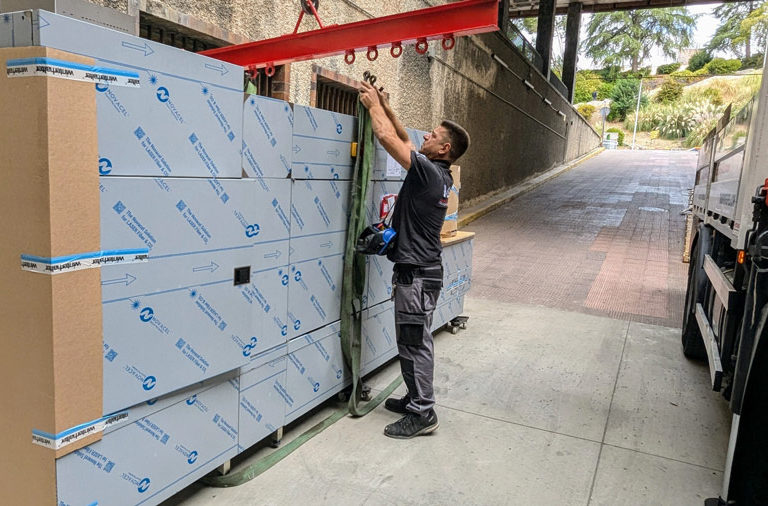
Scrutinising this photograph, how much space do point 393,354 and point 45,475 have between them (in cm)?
300

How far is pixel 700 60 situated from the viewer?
5347 cm

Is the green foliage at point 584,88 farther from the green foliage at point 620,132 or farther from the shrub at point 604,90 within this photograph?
the green foliage at point 620,132

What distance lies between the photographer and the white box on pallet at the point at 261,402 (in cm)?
309

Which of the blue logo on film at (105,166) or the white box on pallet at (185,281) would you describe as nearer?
the blue logo on film at (105,166)

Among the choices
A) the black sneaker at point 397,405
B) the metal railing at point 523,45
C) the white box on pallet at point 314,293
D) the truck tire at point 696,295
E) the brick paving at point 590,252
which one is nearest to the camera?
the white box on pallet at point 314,293

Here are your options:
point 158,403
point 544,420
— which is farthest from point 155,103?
point 544,420

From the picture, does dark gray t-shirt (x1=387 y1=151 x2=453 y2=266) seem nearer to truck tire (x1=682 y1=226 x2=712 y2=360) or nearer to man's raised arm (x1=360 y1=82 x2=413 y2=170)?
man's raised arm (x1=360 y1=82 x2=413 y2=170)


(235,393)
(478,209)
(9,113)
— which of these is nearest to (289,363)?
(235,393)

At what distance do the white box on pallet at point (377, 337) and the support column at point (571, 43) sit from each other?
93.4 feet

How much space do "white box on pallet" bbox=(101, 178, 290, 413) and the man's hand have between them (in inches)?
28.8

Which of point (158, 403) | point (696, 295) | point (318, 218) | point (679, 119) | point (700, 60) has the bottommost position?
point (158, 403)

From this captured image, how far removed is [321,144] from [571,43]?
29.8 meters

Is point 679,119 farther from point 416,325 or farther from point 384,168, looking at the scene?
point 416,325

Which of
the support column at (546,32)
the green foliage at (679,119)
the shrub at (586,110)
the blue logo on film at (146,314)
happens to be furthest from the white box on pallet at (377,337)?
the shrub at (586,110)
